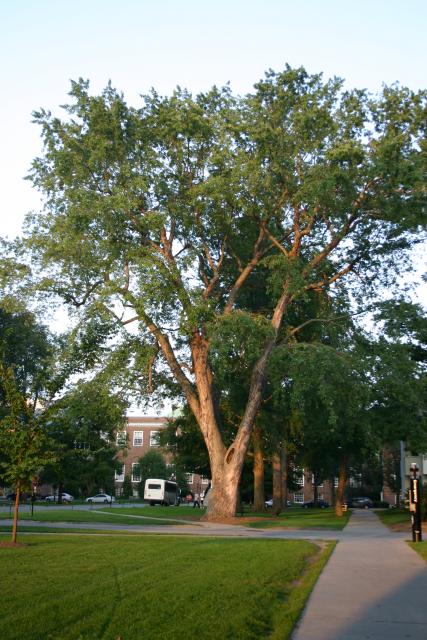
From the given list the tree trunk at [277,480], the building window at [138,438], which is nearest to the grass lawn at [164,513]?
the tree trunk at [277,480]

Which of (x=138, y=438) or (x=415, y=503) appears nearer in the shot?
(x=415, y=503)

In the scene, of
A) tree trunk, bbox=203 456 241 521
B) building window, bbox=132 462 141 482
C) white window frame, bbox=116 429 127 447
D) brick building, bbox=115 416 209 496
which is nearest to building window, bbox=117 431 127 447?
white window frame, bbox=116 429 127 447

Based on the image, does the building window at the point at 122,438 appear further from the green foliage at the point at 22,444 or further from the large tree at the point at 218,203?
the green foliage at the point at 22,444

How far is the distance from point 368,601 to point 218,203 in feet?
69.5

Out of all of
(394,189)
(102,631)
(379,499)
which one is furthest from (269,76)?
(379,499)

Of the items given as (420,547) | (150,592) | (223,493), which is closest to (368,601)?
(150,592)

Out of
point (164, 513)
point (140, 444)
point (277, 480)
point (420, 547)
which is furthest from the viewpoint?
point (140, 444)

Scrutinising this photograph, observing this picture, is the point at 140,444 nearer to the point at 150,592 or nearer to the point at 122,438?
the point at 122,438

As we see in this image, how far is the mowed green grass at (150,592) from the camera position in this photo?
7.10 meters

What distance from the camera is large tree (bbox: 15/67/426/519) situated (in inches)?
1061

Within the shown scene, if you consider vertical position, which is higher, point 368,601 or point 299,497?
point 368,601

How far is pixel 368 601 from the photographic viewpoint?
9547mm

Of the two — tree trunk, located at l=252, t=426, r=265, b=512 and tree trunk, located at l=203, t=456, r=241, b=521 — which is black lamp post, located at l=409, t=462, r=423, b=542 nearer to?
tree trunk, located at l=203, t=456, r=241, b=521

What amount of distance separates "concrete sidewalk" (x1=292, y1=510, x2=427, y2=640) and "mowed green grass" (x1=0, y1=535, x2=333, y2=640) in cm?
29
